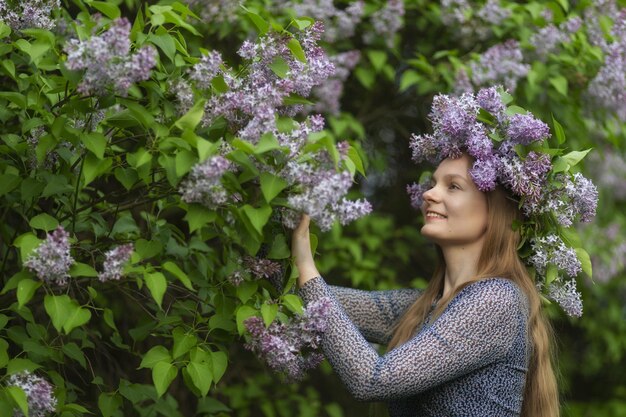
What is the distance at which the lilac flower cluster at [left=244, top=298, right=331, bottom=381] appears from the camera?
2.23m

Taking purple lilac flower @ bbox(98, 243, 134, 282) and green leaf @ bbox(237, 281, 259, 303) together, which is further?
green leaf @ bbox(237, 281, 259, 303)

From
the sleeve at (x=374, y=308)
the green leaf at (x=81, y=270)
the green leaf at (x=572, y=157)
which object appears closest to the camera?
the green leaf at (x=81, y=270)

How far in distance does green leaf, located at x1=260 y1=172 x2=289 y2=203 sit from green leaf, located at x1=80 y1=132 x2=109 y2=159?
362 mm

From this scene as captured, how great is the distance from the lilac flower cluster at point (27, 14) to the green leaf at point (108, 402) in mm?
924

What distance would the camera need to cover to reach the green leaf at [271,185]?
2090 millimetres

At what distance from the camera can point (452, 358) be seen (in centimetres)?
250

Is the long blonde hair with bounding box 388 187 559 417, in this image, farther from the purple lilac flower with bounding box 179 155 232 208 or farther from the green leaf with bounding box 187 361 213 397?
the purple lilac flower with bounding box 179 155 232 208

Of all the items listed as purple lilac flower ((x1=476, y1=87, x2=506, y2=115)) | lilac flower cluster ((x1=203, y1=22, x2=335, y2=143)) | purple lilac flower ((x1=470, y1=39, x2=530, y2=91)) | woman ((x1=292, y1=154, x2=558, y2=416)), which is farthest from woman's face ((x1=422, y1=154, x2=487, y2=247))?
purple lilac flower ((x1=470, y1=39, x2=530, y2=91))

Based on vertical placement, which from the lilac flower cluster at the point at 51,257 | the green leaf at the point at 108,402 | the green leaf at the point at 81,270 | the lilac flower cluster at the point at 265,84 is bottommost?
the green leaf at the point at 108,402

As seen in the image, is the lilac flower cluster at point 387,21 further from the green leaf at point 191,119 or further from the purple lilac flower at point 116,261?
the purple lilac flower at point 116,261

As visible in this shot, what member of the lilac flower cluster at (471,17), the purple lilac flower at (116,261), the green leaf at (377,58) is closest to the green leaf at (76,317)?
the purple lilac flower at (116,261)

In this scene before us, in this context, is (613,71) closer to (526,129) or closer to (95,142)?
(526,129)

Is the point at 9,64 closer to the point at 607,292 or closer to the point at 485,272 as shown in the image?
the point at 485,272

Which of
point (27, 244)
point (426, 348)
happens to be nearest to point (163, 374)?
point (27, 244)
